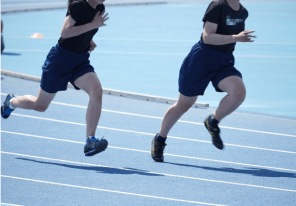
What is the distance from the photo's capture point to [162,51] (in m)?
13.1

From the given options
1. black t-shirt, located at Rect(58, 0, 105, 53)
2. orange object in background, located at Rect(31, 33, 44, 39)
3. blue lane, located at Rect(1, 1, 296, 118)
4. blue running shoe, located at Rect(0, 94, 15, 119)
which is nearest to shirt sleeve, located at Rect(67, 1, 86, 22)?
black t-shirt, located at Rect(58, 0, 105, 53)

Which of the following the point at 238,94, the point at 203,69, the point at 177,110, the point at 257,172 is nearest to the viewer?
the point at 238,94

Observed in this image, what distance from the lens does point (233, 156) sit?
19.7 ft

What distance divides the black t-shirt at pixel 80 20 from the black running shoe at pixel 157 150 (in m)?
1.27

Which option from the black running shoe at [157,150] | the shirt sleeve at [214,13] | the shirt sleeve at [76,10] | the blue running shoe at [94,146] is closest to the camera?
the shirt sleeve at [214,13]

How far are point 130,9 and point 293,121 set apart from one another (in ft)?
53.3

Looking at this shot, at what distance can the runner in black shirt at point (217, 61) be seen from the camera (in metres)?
4.77

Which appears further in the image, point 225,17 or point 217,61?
point 217,61

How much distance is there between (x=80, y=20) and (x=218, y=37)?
4.34ft

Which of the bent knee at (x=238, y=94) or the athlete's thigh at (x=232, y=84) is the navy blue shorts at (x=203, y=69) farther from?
the bent knee at (x=238, y=94)

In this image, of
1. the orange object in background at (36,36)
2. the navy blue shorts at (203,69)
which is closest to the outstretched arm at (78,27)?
the navy blue shorts at (203,69)

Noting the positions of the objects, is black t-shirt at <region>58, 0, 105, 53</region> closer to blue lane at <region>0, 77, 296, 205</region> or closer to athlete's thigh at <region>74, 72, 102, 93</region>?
athlete's thigh at <region>74, 72, 102, 93</region>

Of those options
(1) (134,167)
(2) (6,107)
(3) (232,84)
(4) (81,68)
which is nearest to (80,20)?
(4) (81,68)

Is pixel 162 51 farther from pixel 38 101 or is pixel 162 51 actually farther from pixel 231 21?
pixel 231 21
